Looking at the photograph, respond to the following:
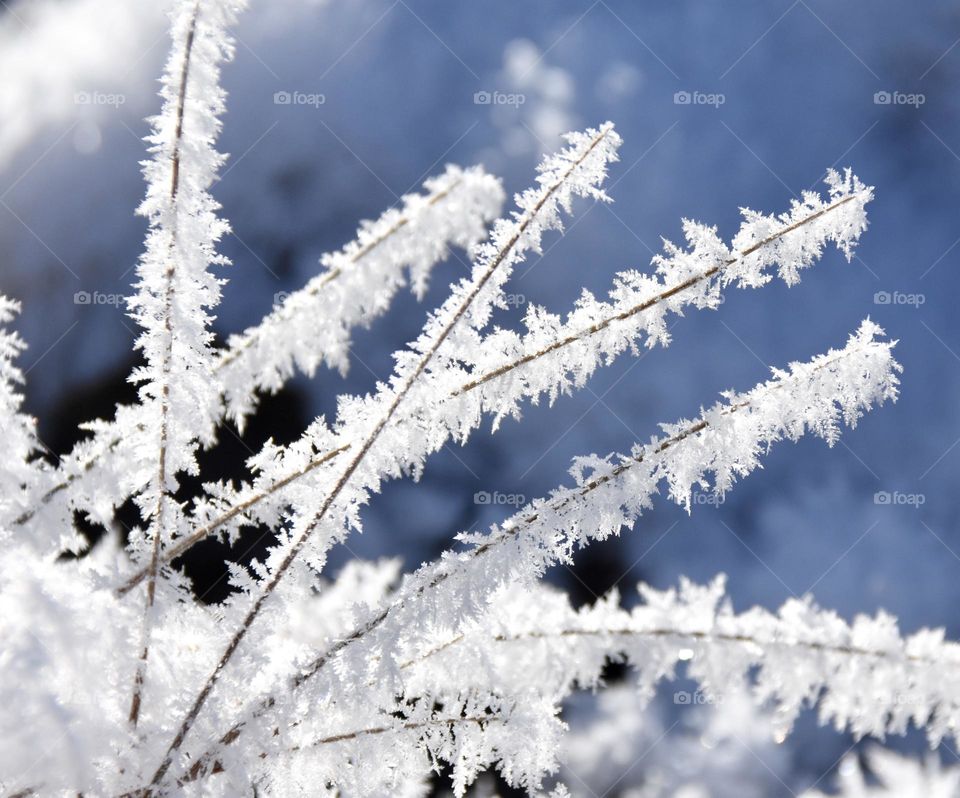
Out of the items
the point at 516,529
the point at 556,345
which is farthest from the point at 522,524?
the point at 556,345

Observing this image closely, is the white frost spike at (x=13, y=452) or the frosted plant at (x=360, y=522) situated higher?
the white frost spike at (x=13, y=452)

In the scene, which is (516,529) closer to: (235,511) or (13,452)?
(235,511)

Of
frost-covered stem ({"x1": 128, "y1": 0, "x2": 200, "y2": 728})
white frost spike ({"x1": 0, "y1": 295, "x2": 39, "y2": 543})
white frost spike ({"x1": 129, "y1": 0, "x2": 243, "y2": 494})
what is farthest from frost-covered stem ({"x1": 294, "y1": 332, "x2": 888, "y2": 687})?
white frost spike ({"x1": 0, "y1": 295, "x2": 39, "y2": 543})

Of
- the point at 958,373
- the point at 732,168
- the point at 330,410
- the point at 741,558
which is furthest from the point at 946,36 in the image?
the point at 330,410

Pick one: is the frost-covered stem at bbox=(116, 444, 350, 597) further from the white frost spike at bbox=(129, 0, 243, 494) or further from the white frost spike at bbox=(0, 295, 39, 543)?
the white frost spike at bbox=(0, 295, 39, 543)

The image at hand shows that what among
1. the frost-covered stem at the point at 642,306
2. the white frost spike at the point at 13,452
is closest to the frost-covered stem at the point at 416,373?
the frost-covered stem at the point at 642,306

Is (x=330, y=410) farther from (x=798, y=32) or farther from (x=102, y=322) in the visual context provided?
(x=798, y=32)

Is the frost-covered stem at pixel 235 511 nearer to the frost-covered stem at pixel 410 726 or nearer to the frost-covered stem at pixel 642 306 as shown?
the frost-covered stem at pixel 642 306
